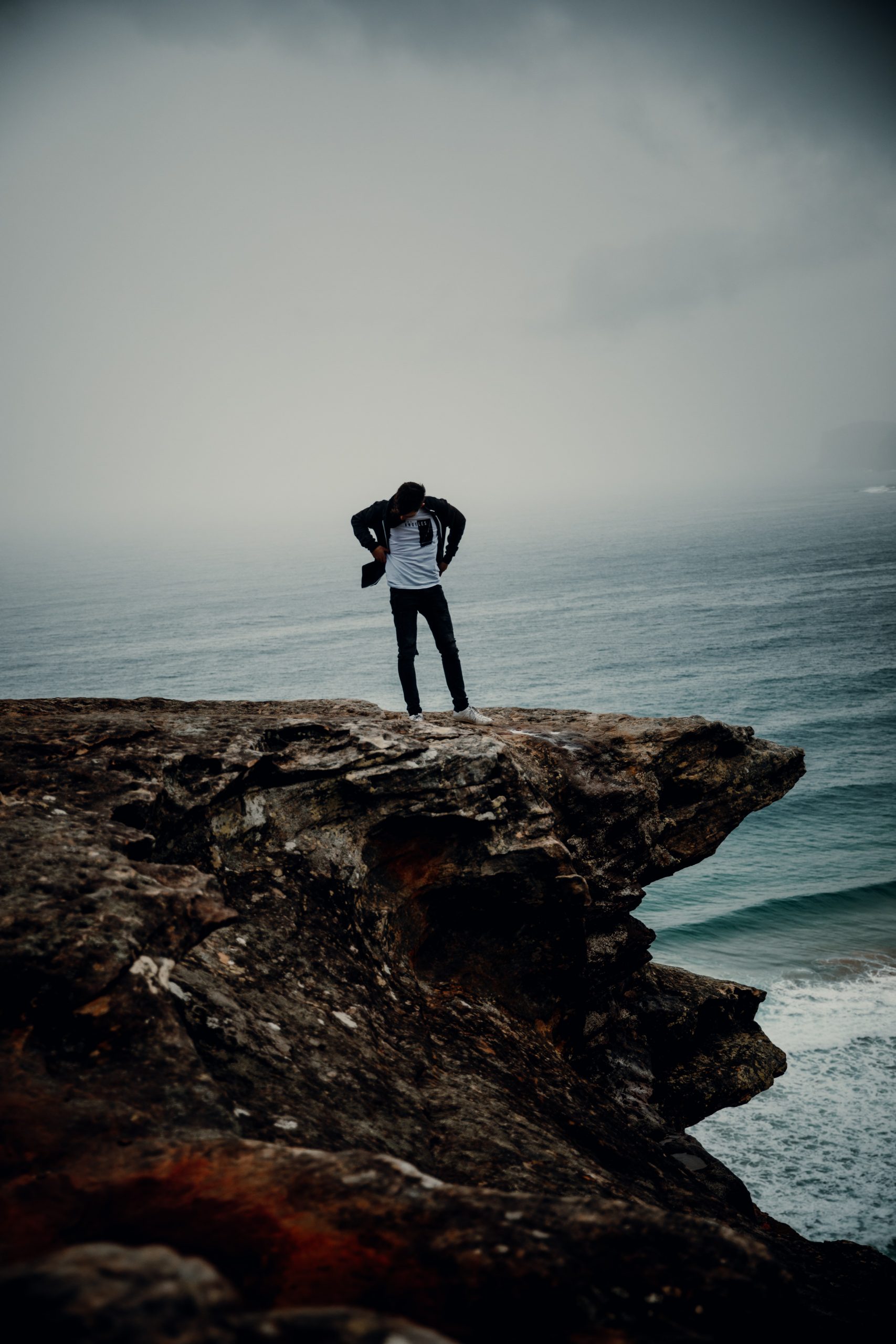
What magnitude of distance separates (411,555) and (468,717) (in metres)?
3.08

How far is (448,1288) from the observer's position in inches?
150

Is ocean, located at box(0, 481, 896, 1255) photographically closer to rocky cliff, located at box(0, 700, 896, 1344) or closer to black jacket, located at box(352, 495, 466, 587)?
rocky cliff, located at box(0, 700, 896, 1344)

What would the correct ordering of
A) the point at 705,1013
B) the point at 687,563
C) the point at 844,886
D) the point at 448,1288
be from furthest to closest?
the point at 687,563 < the point at 844,886 < the point at 705,1013 < the point at 448,1288

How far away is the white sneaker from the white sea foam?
67.9 feet

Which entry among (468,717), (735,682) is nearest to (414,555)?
(468,717)

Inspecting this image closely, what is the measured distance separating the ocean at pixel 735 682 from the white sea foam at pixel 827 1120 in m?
0.09

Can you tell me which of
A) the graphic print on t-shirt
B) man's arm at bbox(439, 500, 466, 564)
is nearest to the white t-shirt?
the graphic print on t-shirt

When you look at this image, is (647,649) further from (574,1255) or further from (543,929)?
(574,1255)

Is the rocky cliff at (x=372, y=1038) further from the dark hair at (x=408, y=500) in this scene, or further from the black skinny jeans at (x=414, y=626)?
the dark hair at (x=408, y=500)

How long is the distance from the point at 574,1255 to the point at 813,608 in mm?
111165

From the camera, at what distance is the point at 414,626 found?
13.3 metres

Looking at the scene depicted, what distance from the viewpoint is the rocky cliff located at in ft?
12.8

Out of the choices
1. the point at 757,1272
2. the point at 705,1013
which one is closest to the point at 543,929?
the point at 705,1013

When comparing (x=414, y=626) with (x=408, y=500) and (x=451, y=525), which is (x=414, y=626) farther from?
(x=408, y=500)
